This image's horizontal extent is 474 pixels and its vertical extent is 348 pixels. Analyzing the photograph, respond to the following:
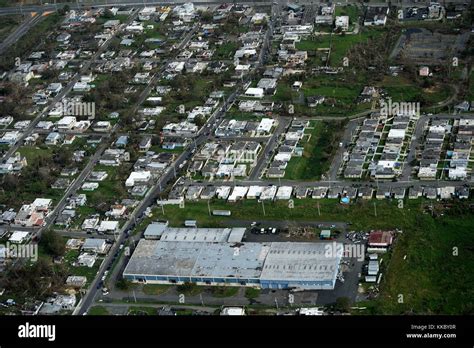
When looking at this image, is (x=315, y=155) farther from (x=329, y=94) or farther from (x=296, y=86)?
(x=296, y=86)

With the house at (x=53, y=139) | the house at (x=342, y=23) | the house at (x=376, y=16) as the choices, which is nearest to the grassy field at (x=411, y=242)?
the house at (x=53, y=139)

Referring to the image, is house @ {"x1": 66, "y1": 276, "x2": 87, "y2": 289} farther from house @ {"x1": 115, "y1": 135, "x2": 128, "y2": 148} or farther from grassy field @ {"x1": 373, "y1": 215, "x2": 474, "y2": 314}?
house @ {"x1": 115, "y1": 135, "x2": 128, "y2": 148}

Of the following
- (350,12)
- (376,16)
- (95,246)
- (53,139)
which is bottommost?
(53,139)

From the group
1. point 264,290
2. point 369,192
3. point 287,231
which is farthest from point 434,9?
point 264,290

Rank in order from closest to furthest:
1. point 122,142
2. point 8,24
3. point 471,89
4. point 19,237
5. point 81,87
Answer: point 19,237
point 122,142
point 471,89
point 81,87
point 8,24

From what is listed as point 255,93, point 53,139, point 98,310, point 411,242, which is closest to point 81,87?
point 53,139

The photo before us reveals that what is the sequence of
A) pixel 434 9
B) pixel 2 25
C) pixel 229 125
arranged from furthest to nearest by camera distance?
pixel 2 25 → pixel 434 9 → pixel 229 125

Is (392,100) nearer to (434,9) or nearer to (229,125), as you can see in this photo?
(229,125)
